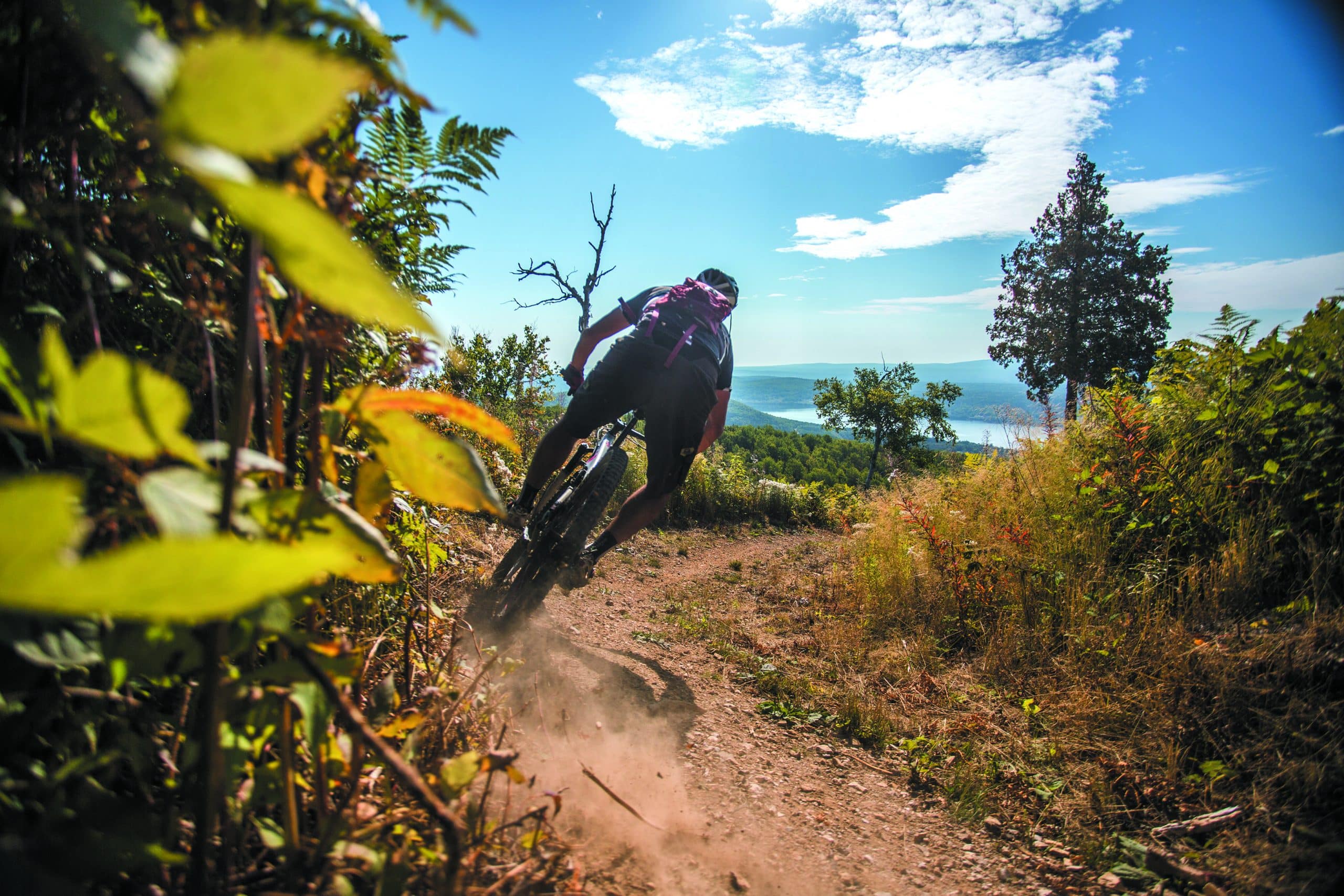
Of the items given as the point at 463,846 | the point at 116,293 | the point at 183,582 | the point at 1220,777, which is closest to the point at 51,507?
the point at 183,582

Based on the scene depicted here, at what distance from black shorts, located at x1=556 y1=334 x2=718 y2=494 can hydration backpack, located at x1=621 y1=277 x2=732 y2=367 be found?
8 cm

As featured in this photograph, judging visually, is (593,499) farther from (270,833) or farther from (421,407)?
(421,407)

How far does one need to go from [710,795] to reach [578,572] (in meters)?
1.27

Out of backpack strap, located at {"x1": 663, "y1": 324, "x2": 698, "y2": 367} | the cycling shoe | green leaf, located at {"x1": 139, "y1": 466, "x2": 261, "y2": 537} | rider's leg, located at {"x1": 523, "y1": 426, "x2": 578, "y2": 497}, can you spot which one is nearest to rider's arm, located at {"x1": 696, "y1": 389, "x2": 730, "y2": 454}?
backpack strap, located at {"x1": 663, "y1": 324, "x2": 698, "y2": 367}

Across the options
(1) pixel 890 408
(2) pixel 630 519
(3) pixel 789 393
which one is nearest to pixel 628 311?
(2) pixel 630 519

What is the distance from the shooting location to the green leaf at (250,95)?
0.29 meters

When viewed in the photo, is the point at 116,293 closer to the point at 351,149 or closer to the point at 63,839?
the point at 351,149

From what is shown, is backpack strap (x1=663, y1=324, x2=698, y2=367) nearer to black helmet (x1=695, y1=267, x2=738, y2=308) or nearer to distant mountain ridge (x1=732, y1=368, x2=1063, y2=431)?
black helmet (x1=695, y1=267, x2=738, y2=308)

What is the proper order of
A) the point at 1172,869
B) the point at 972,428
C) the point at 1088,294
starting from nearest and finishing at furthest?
the point at 1172,869
the point at 1088,294
the point at 972,428

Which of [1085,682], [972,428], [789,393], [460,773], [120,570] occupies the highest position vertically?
[789,393]

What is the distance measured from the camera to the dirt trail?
1.60 metres

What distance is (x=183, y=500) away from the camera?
1.58ft

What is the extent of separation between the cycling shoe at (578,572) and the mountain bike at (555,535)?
6 centimetres

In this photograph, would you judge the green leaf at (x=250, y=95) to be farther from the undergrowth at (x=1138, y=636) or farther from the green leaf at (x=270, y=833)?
the undergrowth at (x=1138, y=636)
